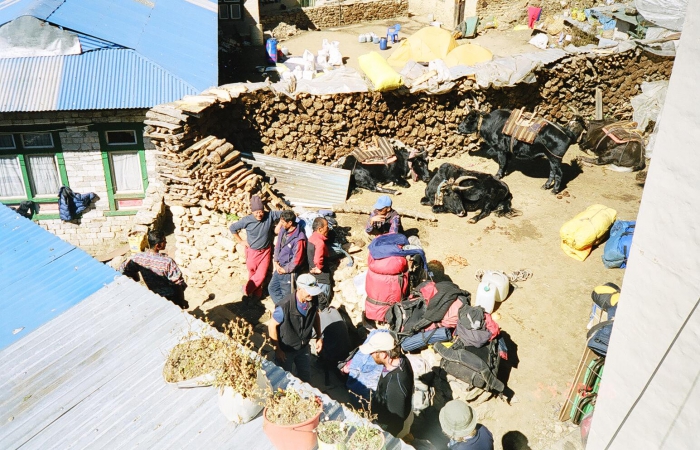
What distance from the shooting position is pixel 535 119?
10.9 m

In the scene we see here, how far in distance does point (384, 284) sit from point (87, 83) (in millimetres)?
7943

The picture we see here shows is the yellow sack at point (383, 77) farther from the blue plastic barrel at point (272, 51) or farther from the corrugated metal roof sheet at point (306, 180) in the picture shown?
the blue plastic barrel at point (272, 51)

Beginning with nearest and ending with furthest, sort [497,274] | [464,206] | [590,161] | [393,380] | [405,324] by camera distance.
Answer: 1. [393,380]
2. [405,324]
3. [497,274]
4. [464,206]
5. [590,161]

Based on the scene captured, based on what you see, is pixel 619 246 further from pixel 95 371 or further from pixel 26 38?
pixel 26 38

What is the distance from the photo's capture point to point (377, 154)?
37.0ft

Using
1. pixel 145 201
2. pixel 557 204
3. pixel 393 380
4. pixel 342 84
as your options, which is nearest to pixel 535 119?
pixel 557 204

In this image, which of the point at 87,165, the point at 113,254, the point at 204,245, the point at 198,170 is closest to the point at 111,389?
the point at 198,170

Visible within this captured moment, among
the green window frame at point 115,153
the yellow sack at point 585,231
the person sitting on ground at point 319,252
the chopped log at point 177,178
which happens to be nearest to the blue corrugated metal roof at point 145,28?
the green window frame at point 115,153

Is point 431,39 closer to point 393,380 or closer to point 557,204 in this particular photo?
point 557,204

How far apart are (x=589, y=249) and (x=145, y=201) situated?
842 cm

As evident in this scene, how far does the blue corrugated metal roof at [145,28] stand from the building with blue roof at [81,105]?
0.04 m

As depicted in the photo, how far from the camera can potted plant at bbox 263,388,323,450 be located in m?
3.85

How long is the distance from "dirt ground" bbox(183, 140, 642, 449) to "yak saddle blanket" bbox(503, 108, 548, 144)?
1043mm

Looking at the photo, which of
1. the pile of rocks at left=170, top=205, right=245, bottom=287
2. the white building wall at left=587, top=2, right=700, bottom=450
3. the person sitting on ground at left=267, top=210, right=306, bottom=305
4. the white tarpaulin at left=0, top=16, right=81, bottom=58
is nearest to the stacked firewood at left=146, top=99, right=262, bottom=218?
the pile of rocks at left=170, top=205, right=245, bottom=287
